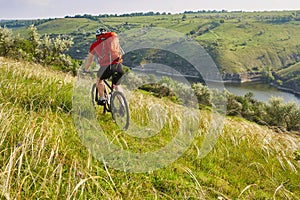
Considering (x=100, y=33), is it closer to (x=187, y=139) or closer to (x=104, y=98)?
(x=104, y=98)

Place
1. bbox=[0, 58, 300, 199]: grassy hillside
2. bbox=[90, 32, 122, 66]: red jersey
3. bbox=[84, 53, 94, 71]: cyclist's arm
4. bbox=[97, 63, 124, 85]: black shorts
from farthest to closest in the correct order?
1. bbox=[84, 53, 94, 71]: cyclist's arm
2. bbox=[97, 63, 124, 85]: black shorts
3. bbox=[90, 32, 122, 66]: red jersey
4. bbox=[0, 58, 300, 199]: grassy hillside

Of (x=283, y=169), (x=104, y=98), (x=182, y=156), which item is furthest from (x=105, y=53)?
(x=283, y=169)

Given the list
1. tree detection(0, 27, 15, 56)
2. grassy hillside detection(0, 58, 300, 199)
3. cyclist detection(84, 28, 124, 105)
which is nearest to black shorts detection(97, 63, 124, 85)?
cyclist detection(84, 28, 124, 105)

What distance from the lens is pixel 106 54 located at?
6.23 metres

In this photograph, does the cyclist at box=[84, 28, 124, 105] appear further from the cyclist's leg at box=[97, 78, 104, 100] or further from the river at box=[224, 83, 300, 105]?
the river at box=[224, 83, 300, 105]

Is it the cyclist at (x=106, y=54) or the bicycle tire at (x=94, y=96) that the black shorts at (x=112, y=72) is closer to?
the cyclist at (x=106, y=54)

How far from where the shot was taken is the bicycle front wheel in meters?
6.16

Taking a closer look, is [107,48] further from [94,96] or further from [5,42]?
[5,42]

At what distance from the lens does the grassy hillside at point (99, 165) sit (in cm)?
296

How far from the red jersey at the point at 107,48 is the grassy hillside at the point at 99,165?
1.21 metres

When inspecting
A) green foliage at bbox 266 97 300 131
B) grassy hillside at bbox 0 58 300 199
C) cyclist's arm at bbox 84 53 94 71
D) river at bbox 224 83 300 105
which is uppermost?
cyclist's arm at bbox 84 53 94 71

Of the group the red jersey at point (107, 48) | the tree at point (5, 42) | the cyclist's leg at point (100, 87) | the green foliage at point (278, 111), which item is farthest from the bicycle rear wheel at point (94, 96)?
the green foliage at point (278, 111)

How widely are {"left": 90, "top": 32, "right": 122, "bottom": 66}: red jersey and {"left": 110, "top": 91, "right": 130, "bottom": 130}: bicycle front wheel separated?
2.68 feet

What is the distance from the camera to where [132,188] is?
3.54m
